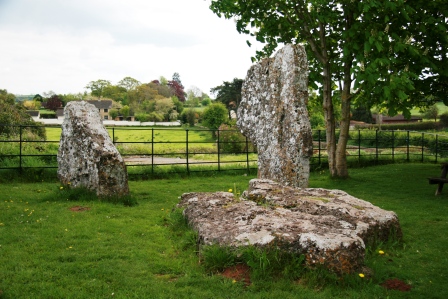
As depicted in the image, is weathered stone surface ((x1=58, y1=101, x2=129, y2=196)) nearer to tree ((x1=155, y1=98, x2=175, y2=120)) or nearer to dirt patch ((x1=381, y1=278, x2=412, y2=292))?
dirt patch ((x1=381, y1=278, x2=412, y2=292))

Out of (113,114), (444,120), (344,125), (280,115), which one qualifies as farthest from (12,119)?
(113,114)

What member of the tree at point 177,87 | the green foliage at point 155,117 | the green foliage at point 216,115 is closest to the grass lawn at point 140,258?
the green foliage at point 216,115

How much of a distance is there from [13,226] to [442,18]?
12688mm

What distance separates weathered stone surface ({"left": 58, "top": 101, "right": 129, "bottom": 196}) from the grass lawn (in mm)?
550

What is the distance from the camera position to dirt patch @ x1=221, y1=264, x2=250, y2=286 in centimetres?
539

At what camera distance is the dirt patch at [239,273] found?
17.7 ft

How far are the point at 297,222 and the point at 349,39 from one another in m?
8.97

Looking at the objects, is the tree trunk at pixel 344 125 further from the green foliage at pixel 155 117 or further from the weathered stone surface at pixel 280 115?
the green foliage at pixel 155 117

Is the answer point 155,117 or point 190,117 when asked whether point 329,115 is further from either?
point 190,117

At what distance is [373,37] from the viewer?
11.4 metres

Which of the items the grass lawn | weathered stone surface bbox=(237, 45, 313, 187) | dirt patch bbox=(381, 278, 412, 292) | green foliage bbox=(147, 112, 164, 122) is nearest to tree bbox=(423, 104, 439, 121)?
green foliage bbox=(147, 112, 164, 122)

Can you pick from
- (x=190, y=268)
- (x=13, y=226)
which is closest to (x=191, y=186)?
(x=13, y=226)

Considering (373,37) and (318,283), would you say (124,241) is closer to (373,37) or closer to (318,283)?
(318,283)

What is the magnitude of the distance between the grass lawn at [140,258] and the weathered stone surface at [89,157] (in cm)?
55
